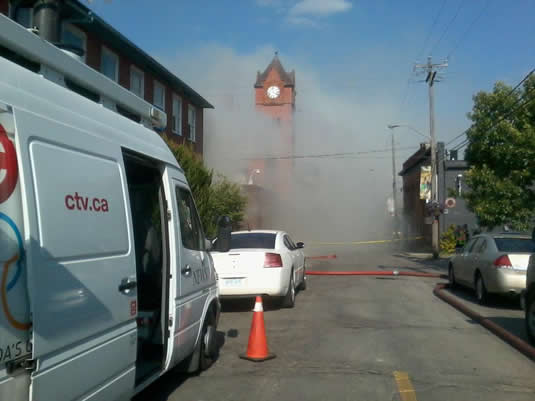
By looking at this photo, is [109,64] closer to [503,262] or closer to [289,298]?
[289,298]

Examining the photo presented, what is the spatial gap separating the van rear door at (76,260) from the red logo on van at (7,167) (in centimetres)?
5

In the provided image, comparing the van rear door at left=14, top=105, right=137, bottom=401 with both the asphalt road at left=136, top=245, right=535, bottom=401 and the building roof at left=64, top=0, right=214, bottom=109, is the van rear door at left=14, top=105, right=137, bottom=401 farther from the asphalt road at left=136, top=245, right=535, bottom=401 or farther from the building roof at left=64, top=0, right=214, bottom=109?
the building roof at left=64, top=0, right=214, bottom=109

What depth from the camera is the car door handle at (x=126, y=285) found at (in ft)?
12.0

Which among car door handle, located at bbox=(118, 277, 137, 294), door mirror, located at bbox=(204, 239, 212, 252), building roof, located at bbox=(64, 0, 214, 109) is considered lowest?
car door handle, located at bbox=(118, 277, 137, 294)

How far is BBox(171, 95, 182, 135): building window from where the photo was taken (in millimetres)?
24219

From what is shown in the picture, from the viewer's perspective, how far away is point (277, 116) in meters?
59.7

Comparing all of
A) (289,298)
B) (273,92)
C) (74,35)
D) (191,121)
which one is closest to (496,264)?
(289,298)

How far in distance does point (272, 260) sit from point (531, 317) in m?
4.28

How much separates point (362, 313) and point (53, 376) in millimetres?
7471

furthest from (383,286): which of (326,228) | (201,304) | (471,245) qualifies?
(326,228)

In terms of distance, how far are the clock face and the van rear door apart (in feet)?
206

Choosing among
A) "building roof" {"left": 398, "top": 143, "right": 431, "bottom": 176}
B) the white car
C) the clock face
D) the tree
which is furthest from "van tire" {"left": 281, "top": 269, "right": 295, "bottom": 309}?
the clock face

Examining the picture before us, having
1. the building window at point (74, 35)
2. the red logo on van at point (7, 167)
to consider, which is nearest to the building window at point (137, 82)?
the building window at point (74, 35)

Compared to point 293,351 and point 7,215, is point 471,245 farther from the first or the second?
point 7,215
